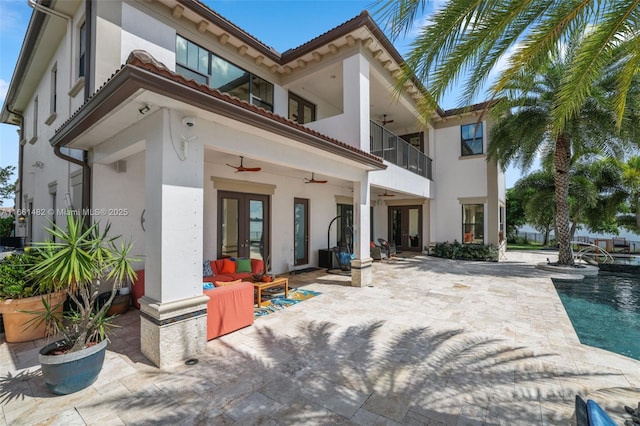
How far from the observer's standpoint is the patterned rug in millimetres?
6600

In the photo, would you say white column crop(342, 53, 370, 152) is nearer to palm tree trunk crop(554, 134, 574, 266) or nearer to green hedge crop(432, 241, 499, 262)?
palm tree trunk crop(554, 134, 574, 266)

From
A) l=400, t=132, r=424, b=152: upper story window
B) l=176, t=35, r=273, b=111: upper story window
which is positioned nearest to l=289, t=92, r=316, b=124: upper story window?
l=176, t=35, r=273, b=111: upper story window

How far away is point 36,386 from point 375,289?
7.19 meters

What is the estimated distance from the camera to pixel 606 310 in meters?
7.44

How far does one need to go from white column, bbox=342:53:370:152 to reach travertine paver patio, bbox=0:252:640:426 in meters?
5.38

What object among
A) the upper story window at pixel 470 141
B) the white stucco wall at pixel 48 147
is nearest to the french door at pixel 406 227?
the upper story window at pixel 470 141

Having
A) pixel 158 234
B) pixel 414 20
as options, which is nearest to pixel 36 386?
pixel 158 234

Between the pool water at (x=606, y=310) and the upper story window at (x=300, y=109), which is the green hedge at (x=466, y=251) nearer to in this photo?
the pool water at (x=606, y=310)

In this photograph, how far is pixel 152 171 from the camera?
4.27 meters

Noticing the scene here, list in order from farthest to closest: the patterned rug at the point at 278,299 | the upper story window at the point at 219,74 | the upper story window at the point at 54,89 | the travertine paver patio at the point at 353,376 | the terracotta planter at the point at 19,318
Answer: the upper story window at the point at 54,89 → the upper story window at the point at 219,74 → the patterned rug at the point at 278,299 → the terracotta planter at the point at 19,318 → the travertine paver patio at the point at 353,376

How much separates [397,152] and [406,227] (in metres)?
6.97

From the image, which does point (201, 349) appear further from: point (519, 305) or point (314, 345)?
point (519, 305)

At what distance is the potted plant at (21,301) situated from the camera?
16.0ft

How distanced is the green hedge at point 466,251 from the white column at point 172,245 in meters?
14.2
